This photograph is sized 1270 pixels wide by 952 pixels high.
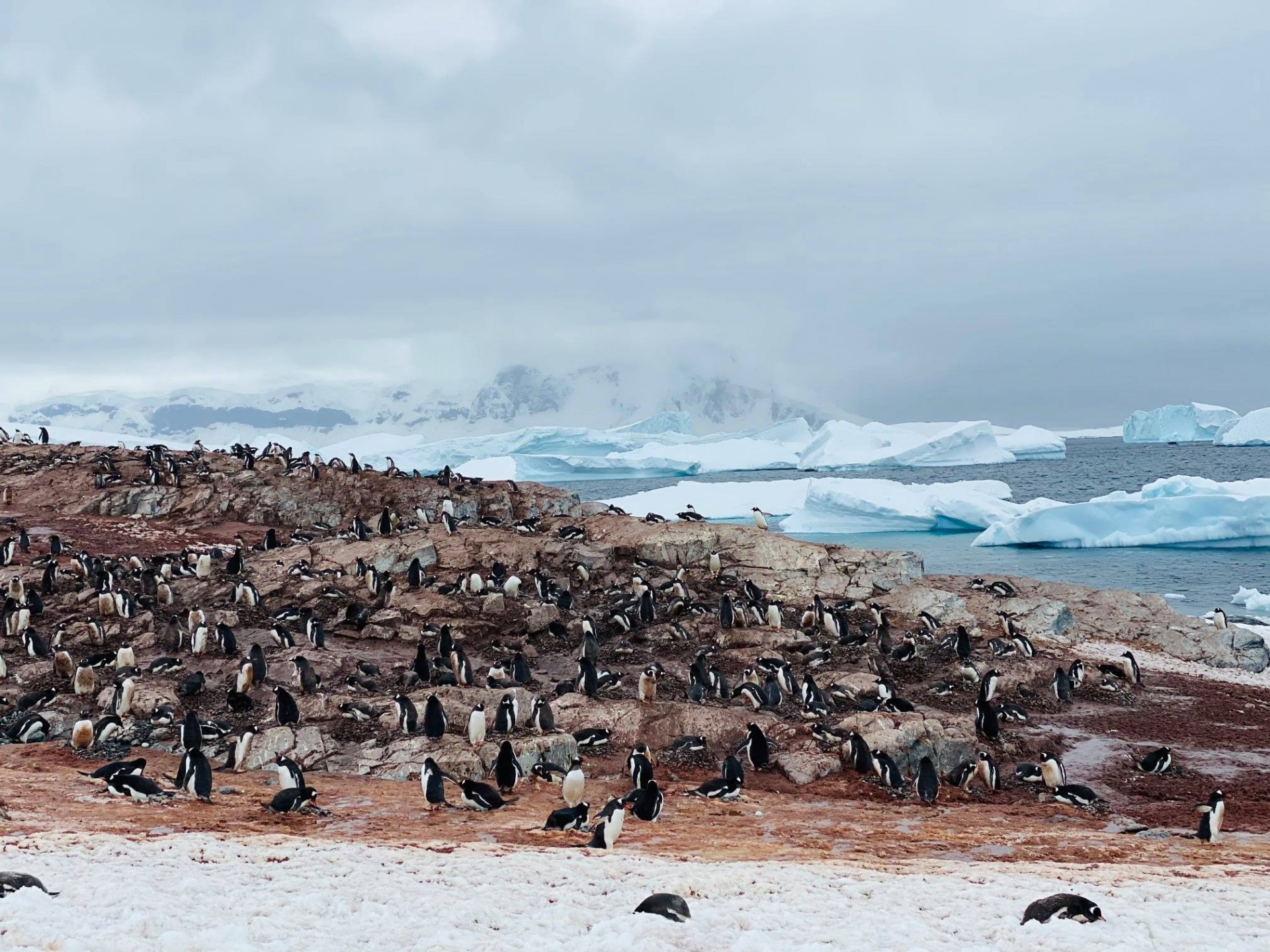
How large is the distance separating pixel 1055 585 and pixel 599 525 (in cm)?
1209

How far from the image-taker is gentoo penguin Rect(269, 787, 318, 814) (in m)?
10.1

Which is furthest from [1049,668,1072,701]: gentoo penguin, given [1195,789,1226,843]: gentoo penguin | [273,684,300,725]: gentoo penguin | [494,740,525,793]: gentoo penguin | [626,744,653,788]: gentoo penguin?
[273,684,300,725]: gentoo penguin

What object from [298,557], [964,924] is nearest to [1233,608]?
[298,557]

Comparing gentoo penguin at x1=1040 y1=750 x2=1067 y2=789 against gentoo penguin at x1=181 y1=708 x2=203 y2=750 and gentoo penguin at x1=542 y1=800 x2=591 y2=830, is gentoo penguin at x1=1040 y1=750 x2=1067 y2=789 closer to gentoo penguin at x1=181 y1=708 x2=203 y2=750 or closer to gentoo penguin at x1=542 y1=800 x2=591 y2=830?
gentoo penguin at x1=542 y1=800 x2=591 y2=830

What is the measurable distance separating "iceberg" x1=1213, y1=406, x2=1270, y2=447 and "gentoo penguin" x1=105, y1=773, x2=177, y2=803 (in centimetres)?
12304

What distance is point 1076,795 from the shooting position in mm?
11906

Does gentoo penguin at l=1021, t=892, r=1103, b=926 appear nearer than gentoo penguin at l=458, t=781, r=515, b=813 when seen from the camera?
Yes

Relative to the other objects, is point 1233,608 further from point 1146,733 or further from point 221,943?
point 221,943

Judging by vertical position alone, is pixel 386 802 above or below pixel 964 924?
below

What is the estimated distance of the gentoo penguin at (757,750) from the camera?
1296 centimetres

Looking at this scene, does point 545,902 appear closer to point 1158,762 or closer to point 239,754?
point 239,754

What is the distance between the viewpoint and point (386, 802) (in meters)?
10.9

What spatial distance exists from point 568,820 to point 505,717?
3.62 meters

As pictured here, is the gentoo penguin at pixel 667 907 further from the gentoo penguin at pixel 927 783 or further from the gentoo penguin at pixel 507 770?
the gentoo penguin at pixel 927 783
